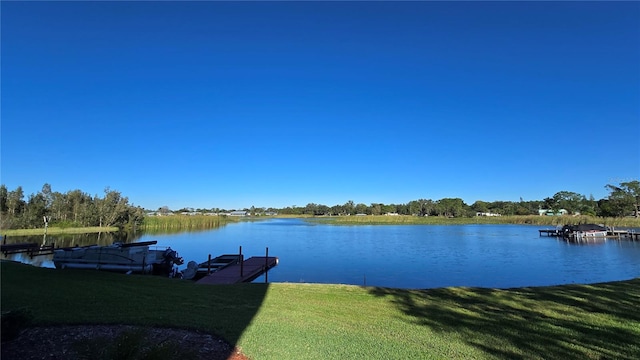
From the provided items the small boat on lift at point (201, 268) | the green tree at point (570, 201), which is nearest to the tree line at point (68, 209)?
the small boat on lift at point (201, 268)

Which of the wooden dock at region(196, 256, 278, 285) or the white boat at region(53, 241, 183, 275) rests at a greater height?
the white boat at region(53, 241, 183, 275)

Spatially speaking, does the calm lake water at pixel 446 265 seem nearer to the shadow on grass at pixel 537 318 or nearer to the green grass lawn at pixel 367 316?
the shadow on grass at pixel 537 318

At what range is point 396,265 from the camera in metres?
23.4

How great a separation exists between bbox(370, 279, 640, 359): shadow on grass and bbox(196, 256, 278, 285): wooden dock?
748cm

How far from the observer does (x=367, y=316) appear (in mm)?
8062

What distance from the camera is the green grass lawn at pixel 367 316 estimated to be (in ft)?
18.3

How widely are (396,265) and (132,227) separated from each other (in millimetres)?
55393

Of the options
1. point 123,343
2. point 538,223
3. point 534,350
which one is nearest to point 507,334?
point 534,350

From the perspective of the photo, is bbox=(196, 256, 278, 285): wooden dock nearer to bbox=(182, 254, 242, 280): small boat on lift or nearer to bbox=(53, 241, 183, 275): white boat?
bbox=(182, 254, 242, 280): small boat on lift

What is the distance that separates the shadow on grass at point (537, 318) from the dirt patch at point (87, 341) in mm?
4015

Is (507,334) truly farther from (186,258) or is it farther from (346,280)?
(186,258)

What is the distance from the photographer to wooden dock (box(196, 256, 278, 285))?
16.6 meters

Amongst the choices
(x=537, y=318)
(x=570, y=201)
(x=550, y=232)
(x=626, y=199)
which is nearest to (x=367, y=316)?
(x=537, y=318)

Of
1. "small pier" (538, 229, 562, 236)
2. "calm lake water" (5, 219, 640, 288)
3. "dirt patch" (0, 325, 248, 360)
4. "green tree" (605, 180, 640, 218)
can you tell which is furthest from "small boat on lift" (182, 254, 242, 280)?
"green tree" (605, 180, 640, 218)
